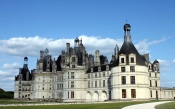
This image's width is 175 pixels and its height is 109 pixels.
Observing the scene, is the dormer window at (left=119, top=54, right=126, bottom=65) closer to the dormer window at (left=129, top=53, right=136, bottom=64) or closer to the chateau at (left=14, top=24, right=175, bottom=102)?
the chateau at (left=14, top=24, right=175, bottom=102)

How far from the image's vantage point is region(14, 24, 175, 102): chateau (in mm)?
53812

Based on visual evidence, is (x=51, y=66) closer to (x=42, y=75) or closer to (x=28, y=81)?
(x=42, y=75)

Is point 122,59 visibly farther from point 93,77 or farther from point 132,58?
point 93,77

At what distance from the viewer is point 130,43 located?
2256 inches

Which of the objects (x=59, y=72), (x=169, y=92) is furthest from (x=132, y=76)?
(x=59, y=72)

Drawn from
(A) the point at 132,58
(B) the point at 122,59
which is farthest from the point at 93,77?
(A) the point at 132,58

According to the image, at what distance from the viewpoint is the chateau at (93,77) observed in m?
53.8

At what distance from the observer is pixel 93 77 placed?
69250mm

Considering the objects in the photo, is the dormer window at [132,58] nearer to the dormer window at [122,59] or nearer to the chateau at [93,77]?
the chateau at [93,77]

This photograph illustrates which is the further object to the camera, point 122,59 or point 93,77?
point 93,77

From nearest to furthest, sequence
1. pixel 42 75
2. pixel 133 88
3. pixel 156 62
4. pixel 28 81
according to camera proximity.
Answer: pixel 133 88 < pixel 156 62 < pixel 42 75 < pixel 28 81

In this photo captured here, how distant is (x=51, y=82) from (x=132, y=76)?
39747 mm

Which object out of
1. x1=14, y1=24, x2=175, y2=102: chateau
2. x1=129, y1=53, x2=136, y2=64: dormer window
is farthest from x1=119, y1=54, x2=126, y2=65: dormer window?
x1=129, y1=53, x2=136, y2=64: dormer window

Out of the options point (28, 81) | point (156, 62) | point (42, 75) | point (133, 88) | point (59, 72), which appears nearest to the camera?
point (133, 88)
